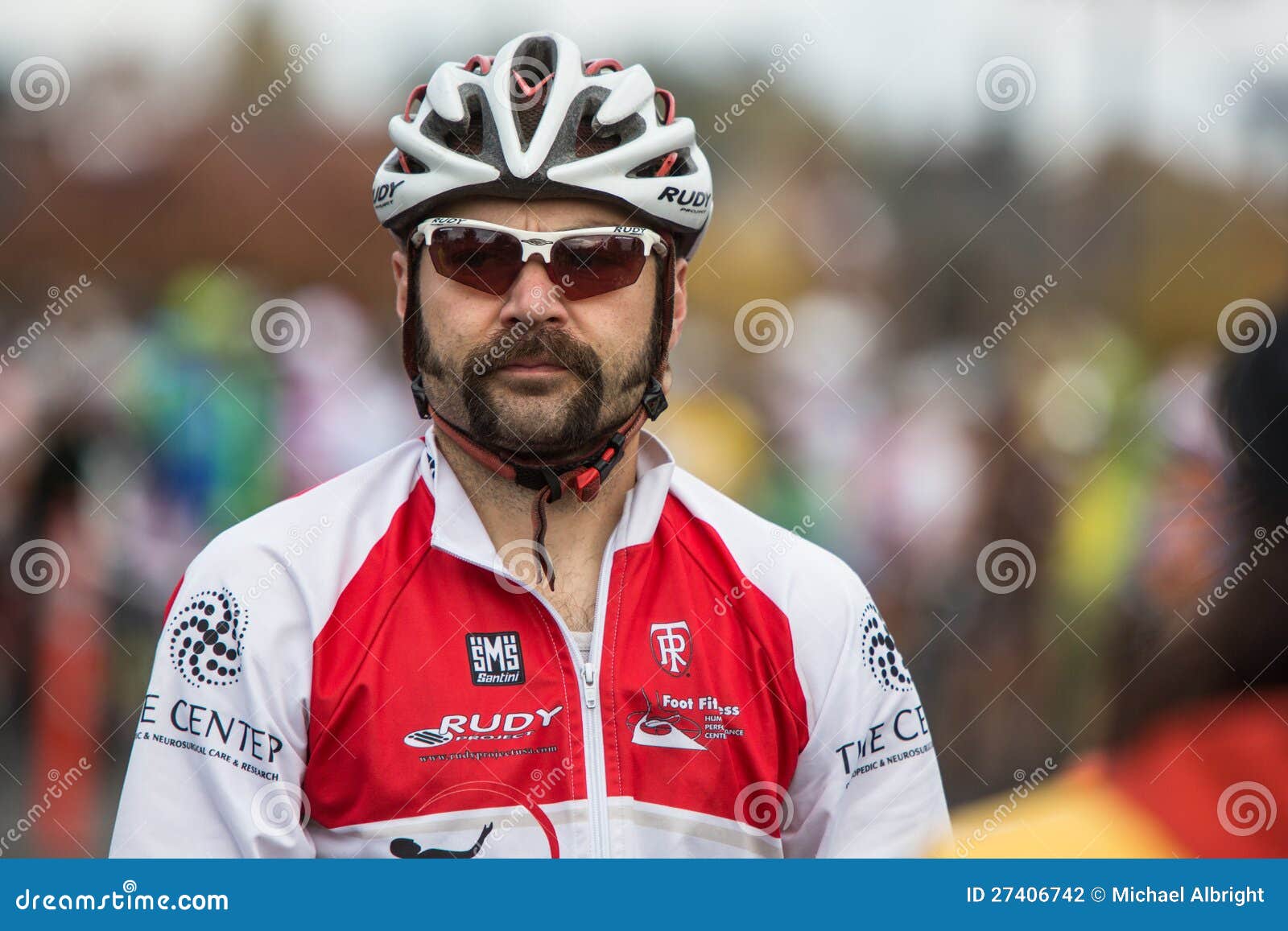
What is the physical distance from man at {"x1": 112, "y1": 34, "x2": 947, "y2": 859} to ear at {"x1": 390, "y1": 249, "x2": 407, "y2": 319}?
0.01m

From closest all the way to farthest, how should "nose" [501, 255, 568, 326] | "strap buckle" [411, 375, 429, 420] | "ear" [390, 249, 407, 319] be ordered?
1. "nose" [501, 255, 568, 326]
2. "strap buckle" [411, 375, 429, 420]
3. "ear" [390, 249, 407, 319]

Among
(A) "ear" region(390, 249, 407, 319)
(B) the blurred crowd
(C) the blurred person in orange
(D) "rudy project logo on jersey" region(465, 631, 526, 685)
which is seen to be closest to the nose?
(A) "ear" region(390, 249, 407, 319)

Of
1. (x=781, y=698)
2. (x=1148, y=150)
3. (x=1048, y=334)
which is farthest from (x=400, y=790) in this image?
(x=1148, y=150)

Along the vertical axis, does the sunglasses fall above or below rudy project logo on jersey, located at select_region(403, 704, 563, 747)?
above

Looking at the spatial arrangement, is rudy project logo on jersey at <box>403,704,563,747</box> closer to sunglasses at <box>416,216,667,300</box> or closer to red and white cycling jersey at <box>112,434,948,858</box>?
red and white cycling jersey at <box>112,434,948,858</box>

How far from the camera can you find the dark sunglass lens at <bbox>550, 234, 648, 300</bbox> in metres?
3.18

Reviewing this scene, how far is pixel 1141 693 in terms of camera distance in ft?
5.54

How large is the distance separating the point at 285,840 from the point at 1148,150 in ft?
34.6

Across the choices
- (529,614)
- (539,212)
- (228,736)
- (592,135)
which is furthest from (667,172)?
(228,736)

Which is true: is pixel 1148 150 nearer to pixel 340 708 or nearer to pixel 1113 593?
pixel 1113 593

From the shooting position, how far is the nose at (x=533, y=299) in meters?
3.13

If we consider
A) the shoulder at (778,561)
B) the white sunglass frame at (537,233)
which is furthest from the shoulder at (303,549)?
the shoulder at (778,561)

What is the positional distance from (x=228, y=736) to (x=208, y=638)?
0.69 ft

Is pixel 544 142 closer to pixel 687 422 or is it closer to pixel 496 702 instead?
pixel 496 702
